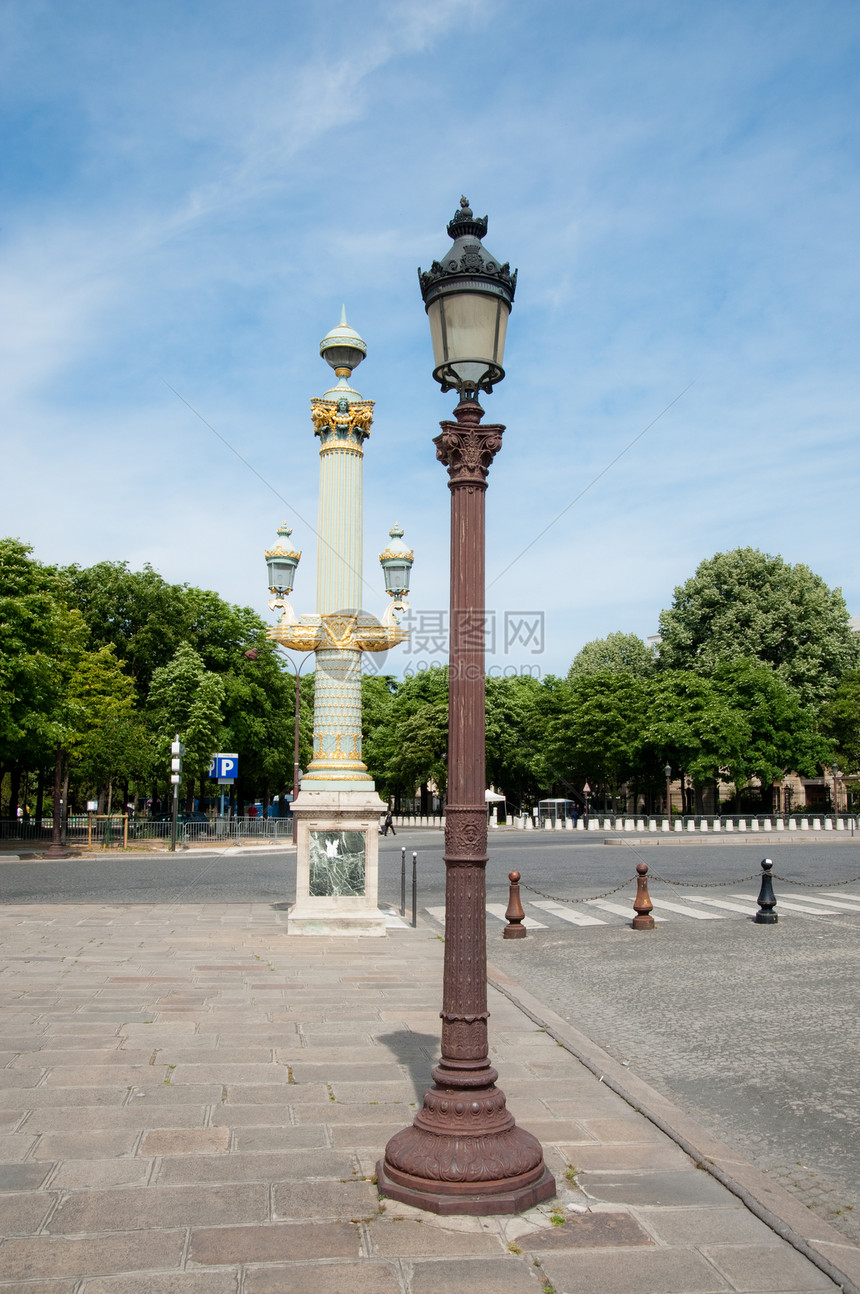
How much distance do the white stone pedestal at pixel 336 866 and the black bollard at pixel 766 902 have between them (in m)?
5.56

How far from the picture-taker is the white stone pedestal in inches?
549

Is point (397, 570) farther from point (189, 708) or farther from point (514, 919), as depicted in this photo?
point (189, 708)

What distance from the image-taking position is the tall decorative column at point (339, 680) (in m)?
14.1

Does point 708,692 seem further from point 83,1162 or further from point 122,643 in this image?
point 83,1162

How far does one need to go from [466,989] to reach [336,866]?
9341mm

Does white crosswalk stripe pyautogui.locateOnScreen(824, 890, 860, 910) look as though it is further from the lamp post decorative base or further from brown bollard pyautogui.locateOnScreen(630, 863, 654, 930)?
the lamp post decorative base

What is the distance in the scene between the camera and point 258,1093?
6.56 meters

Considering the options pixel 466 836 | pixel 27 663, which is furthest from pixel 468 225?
pixel 27 663

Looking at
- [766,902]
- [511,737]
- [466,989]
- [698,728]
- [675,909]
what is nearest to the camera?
[466,989]

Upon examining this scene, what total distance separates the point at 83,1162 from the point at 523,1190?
225 cm

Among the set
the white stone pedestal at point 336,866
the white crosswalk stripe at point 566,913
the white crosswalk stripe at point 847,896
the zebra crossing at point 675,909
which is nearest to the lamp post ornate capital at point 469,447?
the white stone pedestal at point 336,866

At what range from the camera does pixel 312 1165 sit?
17.3ft

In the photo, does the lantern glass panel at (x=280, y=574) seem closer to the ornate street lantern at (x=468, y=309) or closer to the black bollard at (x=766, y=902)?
the black bollard at (x=766, y=902)

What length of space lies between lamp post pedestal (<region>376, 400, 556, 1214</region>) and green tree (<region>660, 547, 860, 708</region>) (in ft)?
171
